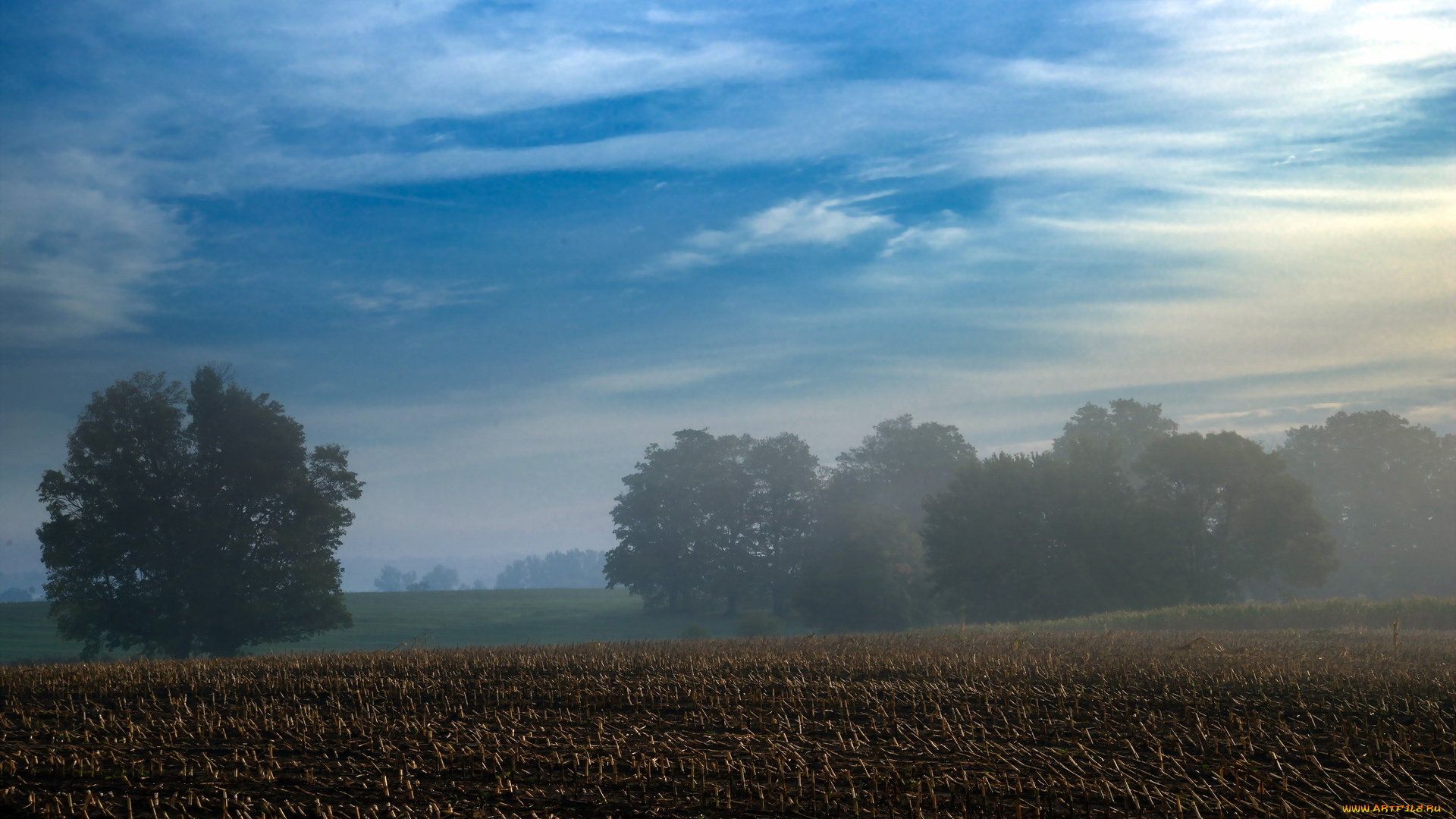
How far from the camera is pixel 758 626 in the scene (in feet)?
199

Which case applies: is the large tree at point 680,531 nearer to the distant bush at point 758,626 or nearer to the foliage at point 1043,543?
the distant bush at point 758,626

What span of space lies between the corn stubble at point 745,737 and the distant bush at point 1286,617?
2207cm

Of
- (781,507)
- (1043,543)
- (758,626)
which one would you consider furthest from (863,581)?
(781,507)

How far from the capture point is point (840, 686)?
16.8m

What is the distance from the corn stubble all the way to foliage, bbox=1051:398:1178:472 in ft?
265

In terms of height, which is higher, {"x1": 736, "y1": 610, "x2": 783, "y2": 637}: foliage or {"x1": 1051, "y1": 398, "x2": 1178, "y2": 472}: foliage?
{"x1": 1051, "y1": 398, "x2": 1178, "y2": 472}: foliage

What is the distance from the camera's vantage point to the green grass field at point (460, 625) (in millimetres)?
63094

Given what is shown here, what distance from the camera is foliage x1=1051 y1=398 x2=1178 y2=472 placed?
97.9 m

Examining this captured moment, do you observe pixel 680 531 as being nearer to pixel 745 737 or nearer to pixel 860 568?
pixel 860 568

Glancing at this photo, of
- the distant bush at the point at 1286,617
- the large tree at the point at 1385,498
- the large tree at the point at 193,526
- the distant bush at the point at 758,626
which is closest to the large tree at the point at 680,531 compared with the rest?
the distant bush at the point at 758,626

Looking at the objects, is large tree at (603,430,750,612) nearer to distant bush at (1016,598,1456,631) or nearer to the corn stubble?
distant bush at (1016,598,1456,631)

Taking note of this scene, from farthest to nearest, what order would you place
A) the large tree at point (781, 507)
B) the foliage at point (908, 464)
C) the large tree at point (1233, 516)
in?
the foliage at point (908, 464) → the large tree at point (781, 507) → the large tree at point (1233, 516)

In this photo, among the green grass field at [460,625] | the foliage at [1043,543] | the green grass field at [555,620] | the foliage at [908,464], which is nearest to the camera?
the green grass field at [555,620]

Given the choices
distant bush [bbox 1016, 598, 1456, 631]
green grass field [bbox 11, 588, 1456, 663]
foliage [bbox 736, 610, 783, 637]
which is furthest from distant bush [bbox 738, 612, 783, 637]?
distant bush [bbox 1016, 598, 1456, 631]
